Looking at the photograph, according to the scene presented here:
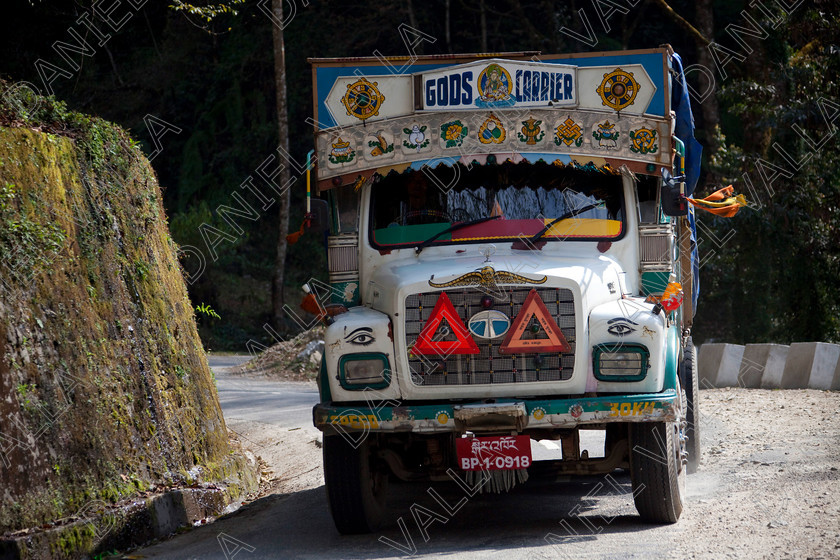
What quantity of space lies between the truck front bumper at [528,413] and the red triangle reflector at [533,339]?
1.08 ft

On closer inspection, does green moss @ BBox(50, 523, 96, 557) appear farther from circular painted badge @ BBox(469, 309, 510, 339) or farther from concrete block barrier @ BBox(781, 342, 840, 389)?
concrete block barrier @ BBox(781, 342, 840, 389)

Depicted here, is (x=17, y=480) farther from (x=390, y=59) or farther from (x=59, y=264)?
(x=390, y=59)

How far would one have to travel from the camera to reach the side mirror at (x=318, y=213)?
24.0 ft

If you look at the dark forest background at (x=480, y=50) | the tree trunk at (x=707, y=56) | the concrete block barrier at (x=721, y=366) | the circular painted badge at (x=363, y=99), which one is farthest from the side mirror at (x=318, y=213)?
the tree trunk at (x=707, y=56)

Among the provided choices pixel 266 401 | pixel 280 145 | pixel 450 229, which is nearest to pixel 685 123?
pixel 450 229

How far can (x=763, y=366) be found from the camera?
15.8 metres

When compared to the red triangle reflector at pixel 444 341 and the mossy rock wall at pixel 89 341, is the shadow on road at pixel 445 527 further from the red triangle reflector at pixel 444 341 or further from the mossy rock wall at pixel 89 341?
the red triangle reflector at pixel 444 341

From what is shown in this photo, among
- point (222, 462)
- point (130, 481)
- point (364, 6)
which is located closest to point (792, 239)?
point (222, 462)

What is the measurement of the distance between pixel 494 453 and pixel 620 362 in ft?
3.28

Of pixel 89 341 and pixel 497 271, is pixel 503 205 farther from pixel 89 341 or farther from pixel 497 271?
pixel 89 341

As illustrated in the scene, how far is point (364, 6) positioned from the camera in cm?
3575

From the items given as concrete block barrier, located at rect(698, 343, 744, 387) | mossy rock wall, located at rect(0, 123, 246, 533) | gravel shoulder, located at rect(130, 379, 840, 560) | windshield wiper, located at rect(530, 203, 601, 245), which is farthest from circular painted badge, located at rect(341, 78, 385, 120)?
concrete block barrier, located at rect(698, 343, 744, 387)

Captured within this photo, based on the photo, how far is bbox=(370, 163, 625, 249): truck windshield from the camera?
723 centimetres

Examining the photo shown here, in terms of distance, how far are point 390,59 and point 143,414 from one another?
353 centimetres
